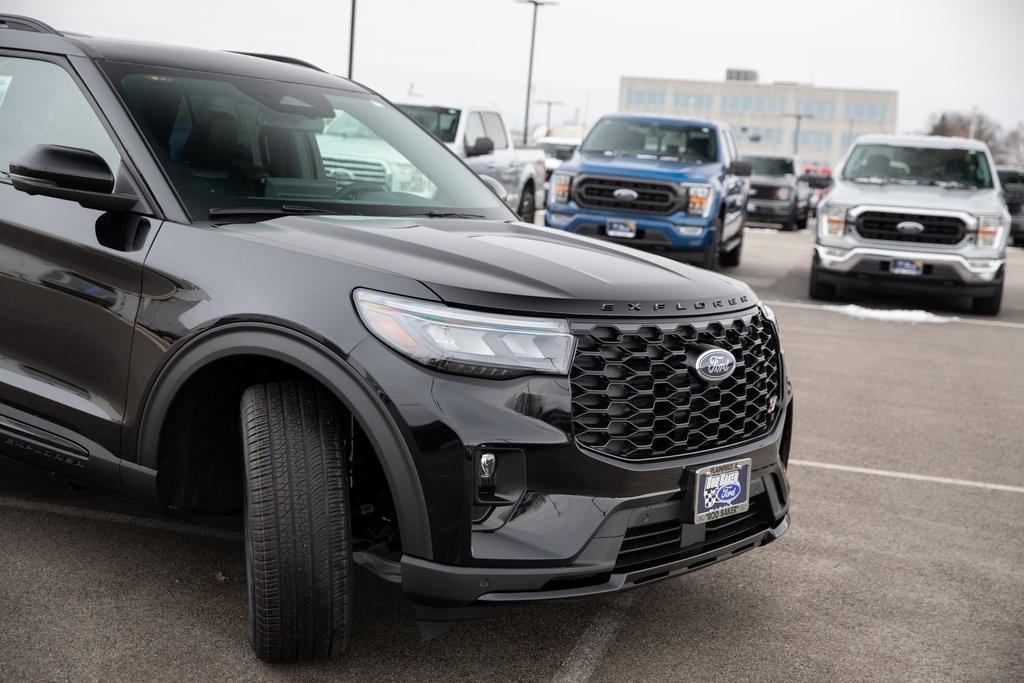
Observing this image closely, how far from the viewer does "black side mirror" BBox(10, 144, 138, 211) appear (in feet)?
11.0

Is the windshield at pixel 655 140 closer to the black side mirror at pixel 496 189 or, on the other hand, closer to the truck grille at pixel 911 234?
the truck grille at pixel 911 234

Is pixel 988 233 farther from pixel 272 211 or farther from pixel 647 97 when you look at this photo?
pixel 647 97

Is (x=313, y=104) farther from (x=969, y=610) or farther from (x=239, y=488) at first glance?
(x=969, y=610)

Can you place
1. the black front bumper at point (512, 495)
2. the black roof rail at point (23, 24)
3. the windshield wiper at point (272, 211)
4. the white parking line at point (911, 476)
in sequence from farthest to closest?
the white parking line at point (911, 476), the black roof rail at point (23, 24), the windshield wiper at point (272, 211), the black front bumper at point (512, 495)

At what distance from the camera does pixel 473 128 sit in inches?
622

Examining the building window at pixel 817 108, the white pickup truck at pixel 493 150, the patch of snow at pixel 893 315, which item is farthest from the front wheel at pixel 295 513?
the building window at pixel 817 108

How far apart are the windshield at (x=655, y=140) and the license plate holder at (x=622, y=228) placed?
4.65 feet

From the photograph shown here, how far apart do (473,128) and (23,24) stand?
1189cm

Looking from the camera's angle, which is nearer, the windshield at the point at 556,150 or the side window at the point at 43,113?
the side window at the point at 43,113

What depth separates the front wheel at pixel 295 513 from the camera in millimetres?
2967

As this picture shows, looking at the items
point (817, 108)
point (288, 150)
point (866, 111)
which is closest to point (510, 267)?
point (288, 150)

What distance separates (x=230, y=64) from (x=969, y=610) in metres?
3.27

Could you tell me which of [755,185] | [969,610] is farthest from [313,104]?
[755,185]

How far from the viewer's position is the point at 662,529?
10.2ft
